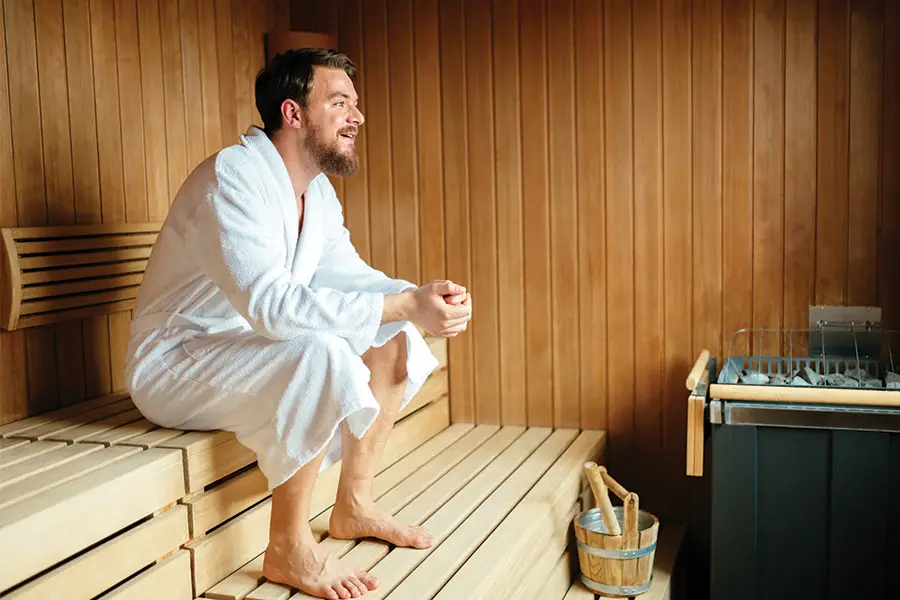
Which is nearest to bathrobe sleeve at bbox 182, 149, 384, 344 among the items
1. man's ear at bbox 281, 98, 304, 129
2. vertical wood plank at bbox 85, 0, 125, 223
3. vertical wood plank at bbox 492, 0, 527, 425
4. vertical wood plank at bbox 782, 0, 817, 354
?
man's ear at bbox 281, 98, 304, 129

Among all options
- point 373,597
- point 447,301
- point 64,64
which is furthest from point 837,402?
point 64,64

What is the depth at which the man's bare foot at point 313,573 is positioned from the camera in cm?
196

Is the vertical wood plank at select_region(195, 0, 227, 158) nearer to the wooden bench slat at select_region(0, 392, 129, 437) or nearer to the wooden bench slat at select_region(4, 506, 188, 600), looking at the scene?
the wooden bench slat at select_region(0, 392, 129, 437)

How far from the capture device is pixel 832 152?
3.00 m

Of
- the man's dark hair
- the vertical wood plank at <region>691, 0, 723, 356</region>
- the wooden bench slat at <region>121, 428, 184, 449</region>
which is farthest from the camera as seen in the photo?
the vertical wood plank at <region>691, 0, 723, 356</region>

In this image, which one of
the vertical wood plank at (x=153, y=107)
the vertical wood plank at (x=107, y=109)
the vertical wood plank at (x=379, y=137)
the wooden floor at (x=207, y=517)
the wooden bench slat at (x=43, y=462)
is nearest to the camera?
the wooden floor at (x=207, y=517)

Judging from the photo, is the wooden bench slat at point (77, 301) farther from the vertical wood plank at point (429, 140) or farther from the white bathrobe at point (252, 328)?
the vertical wood plank at point (429, 140)

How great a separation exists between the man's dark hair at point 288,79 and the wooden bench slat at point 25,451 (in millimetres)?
894

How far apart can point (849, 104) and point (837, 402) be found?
39.4 inches

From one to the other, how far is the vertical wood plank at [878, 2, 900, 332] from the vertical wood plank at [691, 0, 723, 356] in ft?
1.60

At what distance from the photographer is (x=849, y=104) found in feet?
9.73

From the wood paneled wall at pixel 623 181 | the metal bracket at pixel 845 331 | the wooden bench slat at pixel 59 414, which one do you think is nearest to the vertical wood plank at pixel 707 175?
the wood paneled wall at pixel 623 181

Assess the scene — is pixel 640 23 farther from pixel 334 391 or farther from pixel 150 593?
pixel 150 593

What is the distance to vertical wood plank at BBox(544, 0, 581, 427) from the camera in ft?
10.7
